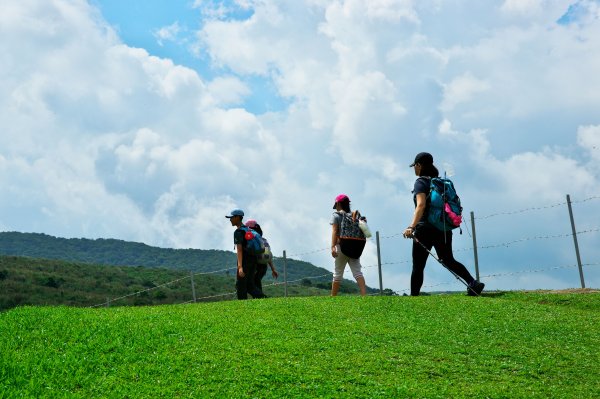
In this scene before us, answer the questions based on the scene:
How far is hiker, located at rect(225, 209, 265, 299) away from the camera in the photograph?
14336mm

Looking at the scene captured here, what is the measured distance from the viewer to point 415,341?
9141mm

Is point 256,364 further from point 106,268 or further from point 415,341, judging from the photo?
point 106,268

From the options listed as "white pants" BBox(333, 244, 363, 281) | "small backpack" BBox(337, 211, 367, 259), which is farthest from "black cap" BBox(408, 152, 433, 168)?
"white pants" BBox(333, 244, 363, 281)

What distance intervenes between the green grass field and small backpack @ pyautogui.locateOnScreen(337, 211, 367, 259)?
6.28 feet

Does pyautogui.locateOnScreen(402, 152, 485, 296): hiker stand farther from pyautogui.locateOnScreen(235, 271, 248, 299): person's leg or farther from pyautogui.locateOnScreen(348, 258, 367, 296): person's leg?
pyautogui.locateOnScreen(235, 271, 248, 299): person's leg

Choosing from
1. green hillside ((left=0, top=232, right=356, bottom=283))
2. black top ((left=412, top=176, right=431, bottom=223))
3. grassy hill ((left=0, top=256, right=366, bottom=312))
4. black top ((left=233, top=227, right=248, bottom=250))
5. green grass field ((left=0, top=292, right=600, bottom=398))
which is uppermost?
green hillside ((left=0, top=232, right=356, bottom=283))

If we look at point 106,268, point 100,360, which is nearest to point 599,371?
point 100,360

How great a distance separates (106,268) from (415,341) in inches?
3416

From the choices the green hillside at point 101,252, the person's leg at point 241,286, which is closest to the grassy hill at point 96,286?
the person's leg at point 241,286

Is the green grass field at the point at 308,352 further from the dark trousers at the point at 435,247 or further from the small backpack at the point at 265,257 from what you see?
the small backpack at the point at 265,257

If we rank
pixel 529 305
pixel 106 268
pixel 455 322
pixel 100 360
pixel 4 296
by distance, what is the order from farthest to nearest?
1. pixel 106 268
2. pixel 4 296
3. pixel 529 305
4. pixel 455 322
5. pixel 100 360

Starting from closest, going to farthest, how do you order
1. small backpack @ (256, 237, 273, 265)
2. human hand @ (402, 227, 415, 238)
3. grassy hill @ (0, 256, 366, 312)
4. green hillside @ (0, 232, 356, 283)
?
1. human hand @ (402, 227, 415, 238)
2. small backpack @ (256, 237, 273, 265)
3. grassy hill @ (0, 256, 366, 312)
4. green hillside @ (0, 232, 356, 283)

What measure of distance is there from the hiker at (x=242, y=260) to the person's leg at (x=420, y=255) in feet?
12.2

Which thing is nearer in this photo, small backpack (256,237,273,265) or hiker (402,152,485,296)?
hiker (402,152,485,296)
